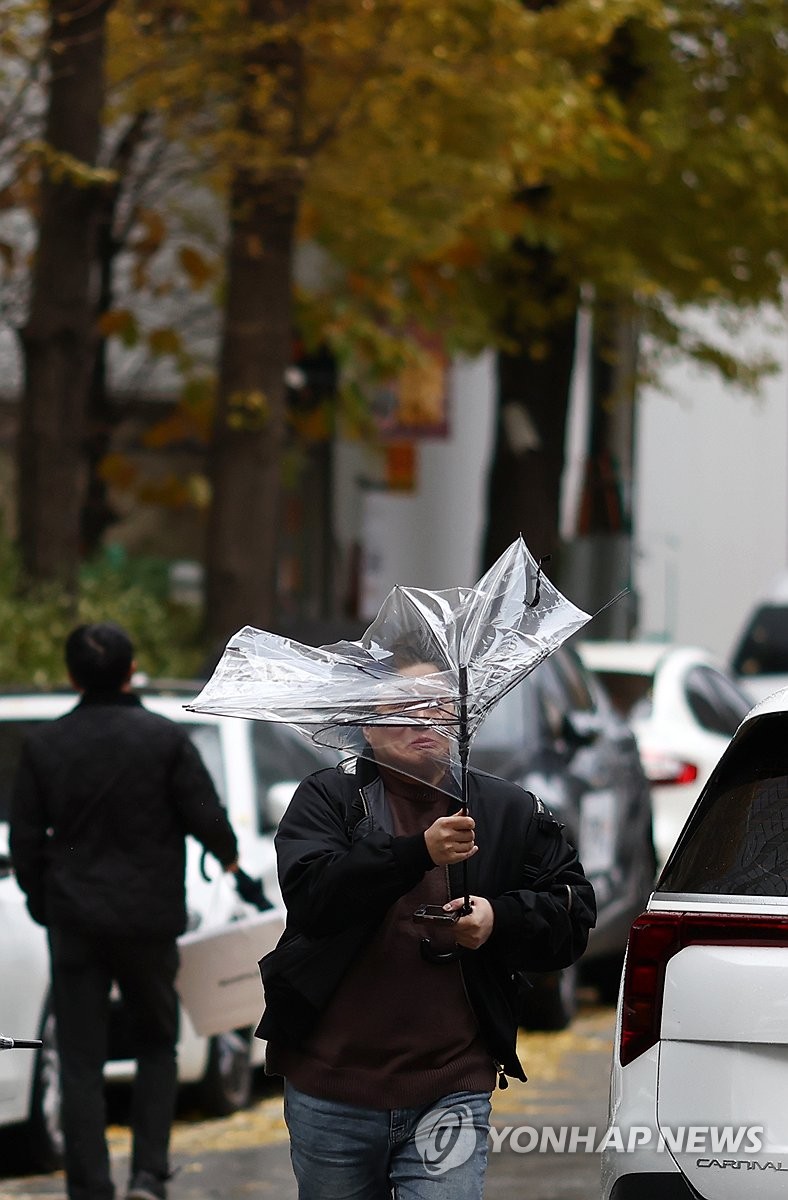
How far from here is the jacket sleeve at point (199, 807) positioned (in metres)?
6.81

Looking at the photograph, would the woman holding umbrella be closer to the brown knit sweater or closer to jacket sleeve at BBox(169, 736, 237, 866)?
the brown knit sweater

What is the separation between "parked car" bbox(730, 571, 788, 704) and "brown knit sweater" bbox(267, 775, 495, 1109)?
15888 mm

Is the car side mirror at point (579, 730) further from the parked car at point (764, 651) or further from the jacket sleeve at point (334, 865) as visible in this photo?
the parked car at point (764, 651)

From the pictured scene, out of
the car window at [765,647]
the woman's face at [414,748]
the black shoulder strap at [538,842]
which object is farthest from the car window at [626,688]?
the woman's face at [414,748]

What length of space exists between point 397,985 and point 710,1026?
0.57 metres

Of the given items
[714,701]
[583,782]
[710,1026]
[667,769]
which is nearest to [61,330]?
[583,782]

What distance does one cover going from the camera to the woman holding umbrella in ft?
13.8

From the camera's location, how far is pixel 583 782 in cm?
1109

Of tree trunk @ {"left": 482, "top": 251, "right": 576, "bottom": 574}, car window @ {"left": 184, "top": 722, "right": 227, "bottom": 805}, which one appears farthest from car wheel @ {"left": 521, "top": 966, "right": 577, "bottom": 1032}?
tree trunk @ {"left": 482, "top": 251, "right": 576, "bottom": 574}

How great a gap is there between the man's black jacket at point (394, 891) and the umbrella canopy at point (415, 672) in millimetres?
138

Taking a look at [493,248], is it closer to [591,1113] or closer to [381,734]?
[591,1113]

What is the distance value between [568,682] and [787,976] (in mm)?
7577

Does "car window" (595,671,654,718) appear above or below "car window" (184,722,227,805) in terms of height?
below

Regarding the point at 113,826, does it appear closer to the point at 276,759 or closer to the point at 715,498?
the point at 276,759
